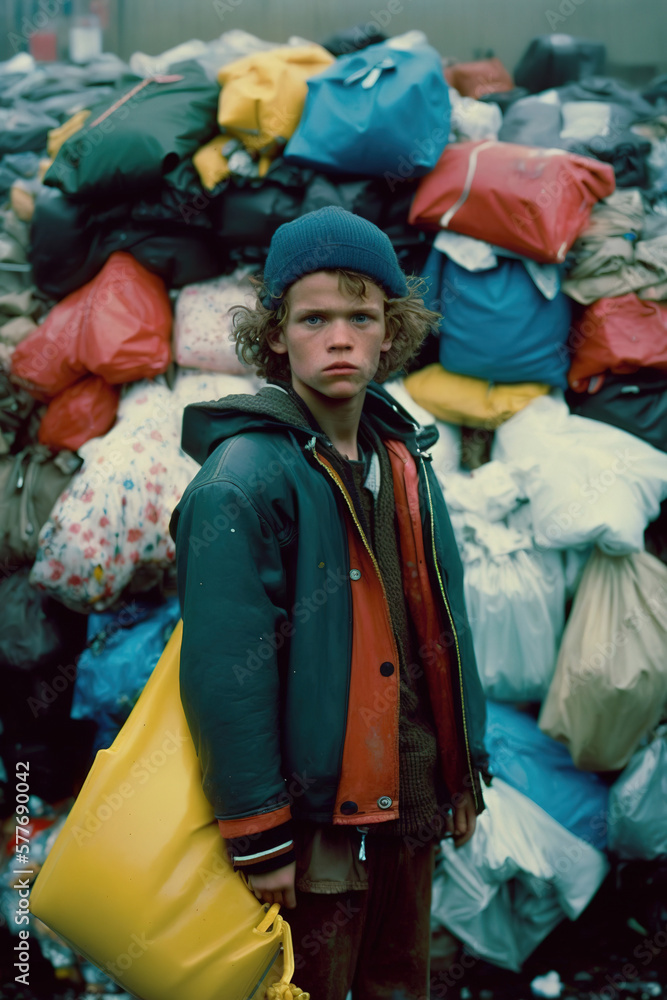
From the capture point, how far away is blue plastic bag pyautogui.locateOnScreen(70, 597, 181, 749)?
2.60 meters

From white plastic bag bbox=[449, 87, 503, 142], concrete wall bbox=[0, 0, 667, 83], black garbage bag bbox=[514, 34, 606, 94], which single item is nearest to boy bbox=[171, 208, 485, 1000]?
white plastic bag bbox=[449, 87, 503, 142]

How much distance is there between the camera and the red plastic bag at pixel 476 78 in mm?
3684

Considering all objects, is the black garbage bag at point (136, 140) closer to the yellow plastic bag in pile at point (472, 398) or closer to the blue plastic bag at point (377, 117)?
the blue plastic bag at point (377, 117)

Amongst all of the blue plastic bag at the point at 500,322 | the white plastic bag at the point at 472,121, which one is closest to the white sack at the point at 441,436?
the blue plastic bag at the point at 500,322

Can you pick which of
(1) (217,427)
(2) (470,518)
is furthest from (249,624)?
(2) (470,518)

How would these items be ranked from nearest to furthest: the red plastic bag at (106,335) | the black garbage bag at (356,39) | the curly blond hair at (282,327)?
the curly blond hair at (282,327)
the red plastic bag at (106,335)
the black garbage bag at (356,39)

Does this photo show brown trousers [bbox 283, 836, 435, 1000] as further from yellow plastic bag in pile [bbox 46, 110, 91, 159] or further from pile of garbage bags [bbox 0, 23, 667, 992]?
yellow plastic bag in pile [bbox 46, 110, 91, 159]

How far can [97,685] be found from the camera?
2.62m

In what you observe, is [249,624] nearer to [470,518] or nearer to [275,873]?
[275,873]

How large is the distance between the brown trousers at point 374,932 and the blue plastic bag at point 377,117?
7.06 ft

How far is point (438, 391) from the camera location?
286 cm

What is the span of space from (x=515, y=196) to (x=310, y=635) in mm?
1860

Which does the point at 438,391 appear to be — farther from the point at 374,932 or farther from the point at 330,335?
the point at 374,932

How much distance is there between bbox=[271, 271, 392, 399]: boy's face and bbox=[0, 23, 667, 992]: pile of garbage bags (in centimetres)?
124
